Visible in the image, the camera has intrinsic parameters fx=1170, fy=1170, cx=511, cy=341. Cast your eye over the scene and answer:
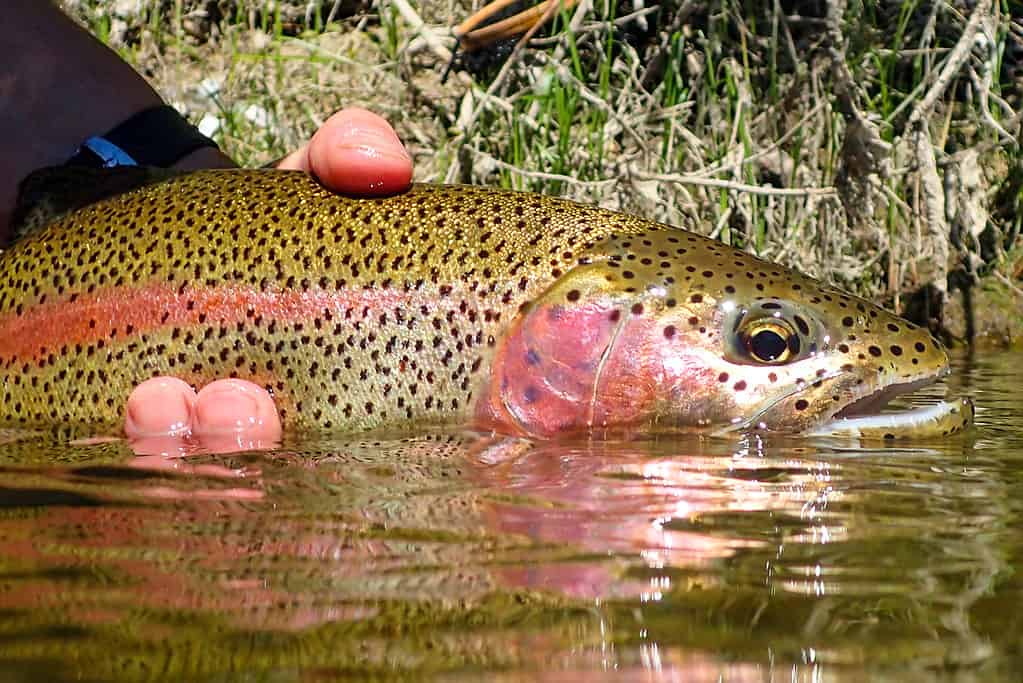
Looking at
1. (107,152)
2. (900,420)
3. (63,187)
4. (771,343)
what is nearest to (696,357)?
(771,343)

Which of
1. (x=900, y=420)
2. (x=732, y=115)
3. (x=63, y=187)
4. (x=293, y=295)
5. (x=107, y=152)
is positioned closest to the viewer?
(x=900, y=420)

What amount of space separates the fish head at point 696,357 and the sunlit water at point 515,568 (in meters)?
0.37

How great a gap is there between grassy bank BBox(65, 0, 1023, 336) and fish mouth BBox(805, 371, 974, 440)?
7.62ft

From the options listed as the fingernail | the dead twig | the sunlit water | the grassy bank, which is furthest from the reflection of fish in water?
the grassy bank

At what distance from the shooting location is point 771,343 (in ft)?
8.94

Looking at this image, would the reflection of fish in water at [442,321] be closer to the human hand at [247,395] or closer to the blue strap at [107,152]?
the human hand at [247,395]

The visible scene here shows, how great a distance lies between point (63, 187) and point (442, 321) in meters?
1.33

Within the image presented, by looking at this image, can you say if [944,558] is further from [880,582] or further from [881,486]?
[881,486]

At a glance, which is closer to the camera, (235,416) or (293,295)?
(235,416)

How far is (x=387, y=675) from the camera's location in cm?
106

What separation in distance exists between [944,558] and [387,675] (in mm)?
796

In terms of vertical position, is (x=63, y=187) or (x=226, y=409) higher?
(x=63, y=187)

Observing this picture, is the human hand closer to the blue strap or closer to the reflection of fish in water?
the reflection of fish in water

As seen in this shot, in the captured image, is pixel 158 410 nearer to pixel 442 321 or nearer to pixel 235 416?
pixel 235 416
